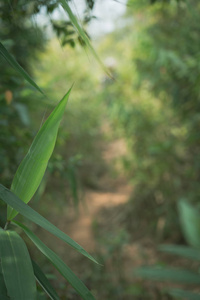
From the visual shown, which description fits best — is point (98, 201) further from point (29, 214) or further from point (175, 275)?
point (29, 214)

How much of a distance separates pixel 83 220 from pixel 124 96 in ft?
5.21

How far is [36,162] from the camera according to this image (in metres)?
0.57

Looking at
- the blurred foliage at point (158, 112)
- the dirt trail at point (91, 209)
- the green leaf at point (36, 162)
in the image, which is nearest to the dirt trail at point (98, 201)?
the dirt trail at point (91, 209)

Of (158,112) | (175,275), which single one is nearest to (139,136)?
(158,112)

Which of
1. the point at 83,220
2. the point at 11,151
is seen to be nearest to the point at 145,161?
the point at 83,220

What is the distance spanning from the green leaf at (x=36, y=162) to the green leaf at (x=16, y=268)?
6 cm

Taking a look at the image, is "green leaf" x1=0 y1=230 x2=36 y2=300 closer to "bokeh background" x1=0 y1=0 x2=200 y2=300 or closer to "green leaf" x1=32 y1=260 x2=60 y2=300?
"green leaf" x1=32 y1=260 x2=60 y2=300

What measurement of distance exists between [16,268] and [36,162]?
0.19 metres

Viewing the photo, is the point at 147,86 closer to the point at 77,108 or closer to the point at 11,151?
the point at 77,108

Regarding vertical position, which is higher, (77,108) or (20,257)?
(77,108)

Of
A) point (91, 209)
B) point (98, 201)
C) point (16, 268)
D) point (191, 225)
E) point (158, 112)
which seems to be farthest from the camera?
point (98, 201)

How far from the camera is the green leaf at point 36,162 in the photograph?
57cm

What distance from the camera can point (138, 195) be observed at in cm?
339


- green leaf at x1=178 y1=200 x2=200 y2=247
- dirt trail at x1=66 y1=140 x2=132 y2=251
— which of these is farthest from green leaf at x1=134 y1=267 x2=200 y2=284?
dirt trail at x1=66 y1=140 x2=132 y2=251
